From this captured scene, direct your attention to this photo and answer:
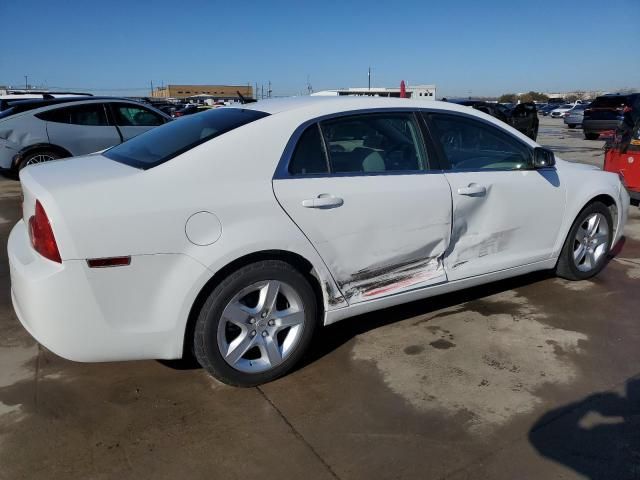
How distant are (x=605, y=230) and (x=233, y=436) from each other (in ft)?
12.0

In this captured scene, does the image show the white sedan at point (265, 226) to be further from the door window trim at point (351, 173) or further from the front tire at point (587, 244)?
the front tire at point (587, 244)

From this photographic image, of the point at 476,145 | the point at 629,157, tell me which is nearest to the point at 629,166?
the point at 629,157

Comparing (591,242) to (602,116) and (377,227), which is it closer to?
(377,227)

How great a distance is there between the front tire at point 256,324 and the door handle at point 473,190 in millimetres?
1249

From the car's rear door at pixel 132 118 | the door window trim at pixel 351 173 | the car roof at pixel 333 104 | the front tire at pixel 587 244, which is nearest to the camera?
the door window trim at pixel 351 173

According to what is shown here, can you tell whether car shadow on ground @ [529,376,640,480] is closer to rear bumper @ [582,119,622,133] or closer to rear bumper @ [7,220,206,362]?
rear bumper @ [7,220,206,362]

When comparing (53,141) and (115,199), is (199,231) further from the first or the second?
(53,141)

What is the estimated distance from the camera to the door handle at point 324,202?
287 cm

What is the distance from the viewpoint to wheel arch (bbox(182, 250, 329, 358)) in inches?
105

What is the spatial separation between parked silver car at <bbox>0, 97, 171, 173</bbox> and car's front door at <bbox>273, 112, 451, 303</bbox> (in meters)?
6.93

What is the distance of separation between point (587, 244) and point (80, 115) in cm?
803

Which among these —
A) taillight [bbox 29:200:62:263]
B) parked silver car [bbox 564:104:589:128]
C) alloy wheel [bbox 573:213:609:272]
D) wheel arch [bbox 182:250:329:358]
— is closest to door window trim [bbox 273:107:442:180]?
wheel arch [bbox 182:250:329:358]

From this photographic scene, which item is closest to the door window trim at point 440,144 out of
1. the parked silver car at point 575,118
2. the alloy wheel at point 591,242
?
the alloy wheel at point 591,242

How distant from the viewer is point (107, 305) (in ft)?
8.20
